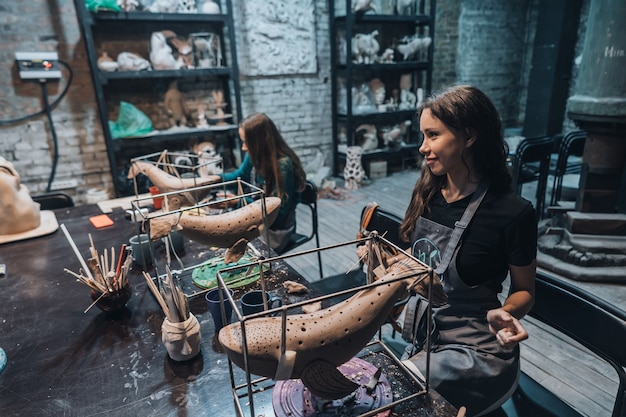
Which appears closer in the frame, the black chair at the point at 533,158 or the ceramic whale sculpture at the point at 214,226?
the ceramic whale sculpture at the point at 214,226

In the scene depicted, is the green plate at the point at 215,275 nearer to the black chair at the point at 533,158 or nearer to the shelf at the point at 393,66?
the black chair at the point at 533,158

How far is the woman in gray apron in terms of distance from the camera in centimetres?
116

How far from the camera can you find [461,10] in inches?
231

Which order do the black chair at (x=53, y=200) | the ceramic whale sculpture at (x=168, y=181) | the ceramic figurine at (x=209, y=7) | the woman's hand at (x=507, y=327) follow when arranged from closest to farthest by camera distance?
1. the woman's hand at (x=507, y=327)
2. the ceramic whale sculpture at (x=168, y=181)
3. the black chair at (x=53, y=200)
4. the ceramic figurine at (x=209, y=7)

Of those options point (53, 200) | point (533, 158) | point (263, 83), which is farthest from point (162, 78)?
point (533, 158)

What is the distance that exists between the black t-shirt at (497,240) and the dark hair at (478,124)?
0.07 metres

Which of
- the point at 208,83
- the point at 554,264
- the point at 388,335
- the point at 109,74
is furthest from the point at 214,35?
the point at 554,264

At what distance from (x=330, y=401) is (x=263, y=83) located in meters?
4.40

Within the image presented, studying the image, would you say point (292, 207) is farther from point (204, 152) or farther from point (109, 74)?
point (109, 74)

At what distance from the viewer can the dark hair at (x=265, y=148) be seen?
234 cm

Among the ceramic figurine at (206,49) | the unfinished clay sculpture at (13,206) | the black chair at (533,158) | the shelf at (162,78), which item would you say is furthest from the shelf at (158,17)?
the black chair at (533,158)

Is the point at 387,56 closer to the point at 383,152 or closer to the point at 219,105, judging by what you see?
the point at 383,152

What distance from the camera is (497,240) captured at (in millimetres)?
1234

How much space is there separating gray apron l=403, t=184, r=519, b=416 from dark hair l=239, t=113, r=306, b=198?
3.70 ft
